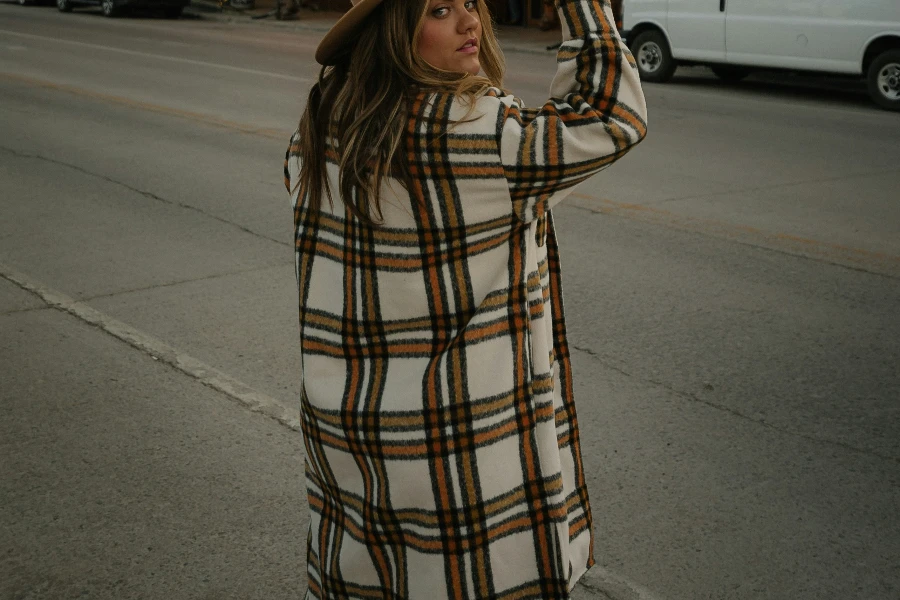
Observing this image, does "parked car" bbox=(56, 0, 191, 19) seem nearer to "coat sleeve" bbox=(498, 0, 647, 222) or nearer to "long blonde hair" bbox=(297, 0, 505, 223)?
"long blonde hair" bbox=(297, 0, 505, 223)

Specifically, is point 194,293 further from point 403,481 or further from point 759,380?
point 403,481

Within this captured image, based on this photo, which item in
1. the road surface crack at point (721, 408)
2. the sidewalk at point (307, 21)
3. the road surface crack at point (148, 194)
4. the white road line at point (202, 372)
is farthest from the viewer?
the sidewalk at point (307, 21)

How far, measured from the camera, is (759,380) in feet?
15.7

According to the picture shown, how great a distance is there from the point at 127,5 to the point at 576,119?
1122 inches

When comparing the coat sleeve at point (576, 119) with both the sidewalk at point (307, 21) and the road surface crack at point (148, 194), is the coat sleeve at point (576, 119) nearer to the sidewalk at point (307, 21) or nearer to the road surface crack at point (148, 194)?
the road surface crack at point (148, 194)

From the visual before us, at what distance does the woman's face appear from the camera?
186 centimetres

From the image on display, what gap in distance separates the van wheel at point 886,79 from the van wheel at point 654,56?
316cm

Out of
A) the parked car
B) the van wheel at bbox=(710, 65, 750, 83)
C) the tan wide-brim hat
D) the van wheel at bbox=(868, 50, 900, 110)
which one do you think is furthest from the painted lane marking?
the parked car

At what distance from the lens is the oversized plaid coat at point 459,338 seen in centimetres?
179

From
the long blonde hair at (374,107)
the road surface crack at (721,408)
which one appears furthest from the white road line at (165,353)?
the long blonde hair at (374,107)

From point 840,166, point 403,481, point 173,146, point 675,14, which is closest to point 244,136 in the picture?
point 173,146

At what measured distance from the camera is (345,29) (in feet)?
6.08

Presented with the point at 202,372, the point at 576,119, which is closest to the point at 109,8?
the point at 202,372

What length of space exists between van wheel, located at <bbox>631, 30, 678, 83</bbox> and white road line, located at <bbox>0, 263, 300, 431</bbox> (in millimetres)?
10936
